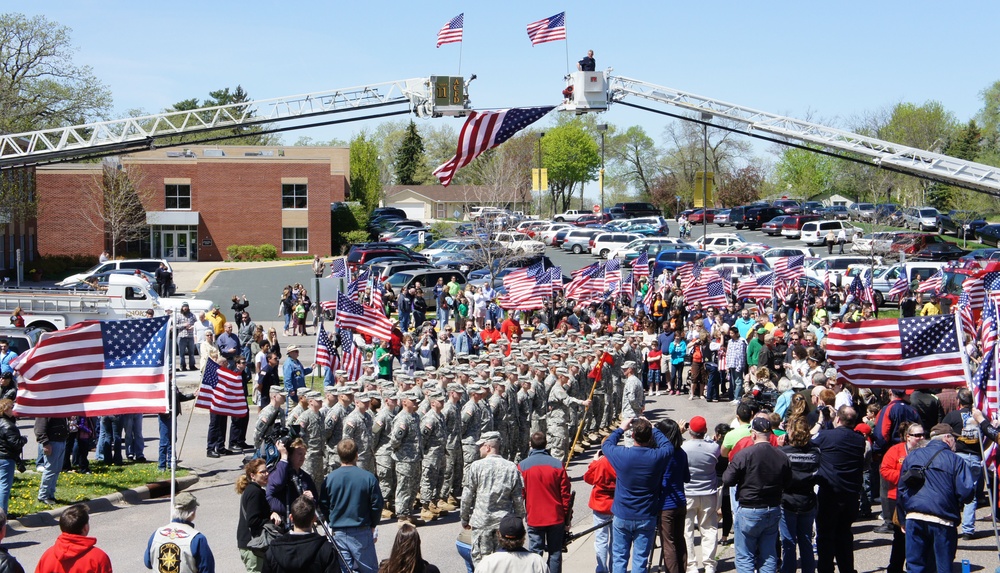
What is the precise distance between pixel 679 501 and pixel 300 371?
10.3m

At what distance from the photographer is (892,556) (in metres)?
10.2

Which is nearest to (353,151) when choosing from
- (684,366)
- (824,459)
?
(684,366)

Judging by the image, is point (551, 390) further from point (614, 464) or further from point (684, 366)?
point (684, 366)

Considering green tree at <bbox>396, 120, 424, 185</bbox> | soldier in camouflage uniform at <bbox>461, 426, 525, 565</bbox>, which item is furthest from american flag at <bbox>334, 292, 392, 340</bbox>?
green tree at <bbox>396, 120, 424, 185</bbox>

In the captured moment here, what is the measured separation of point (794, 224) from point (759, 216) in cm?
788

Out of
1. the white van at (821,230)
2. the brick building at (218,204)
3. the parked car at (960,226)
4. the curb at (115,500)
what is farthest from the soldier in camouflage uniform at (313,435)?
the parked car at (960,226)

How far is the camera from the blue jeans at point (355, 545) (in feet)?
30.9

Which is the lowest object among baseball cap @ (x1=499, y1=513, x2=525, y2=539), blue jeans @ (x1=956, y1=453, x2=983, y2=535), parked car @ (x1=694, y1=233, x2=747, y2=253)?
blue jeans @ (x1=956, y1=453, x2=983, y2=535)

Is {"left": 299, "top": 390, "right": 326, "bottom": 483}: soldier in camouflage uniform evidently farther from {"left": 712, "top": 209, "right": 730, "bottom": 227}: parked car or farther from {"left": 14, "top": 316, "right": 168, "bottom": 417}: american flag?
{"left": 712, "top": 209, "right": 730, "bottom": 227}: parked car

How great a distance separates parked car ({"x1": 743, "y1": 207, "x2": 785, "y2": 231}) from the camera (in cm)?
7231

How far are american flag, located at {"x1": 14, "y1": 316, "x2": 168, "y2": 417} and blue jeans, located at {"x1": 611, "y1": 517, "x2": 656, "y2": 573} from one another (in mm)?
5085

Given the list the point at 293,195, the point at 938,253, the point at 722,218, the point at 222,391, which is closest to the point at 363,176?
the point at 293,195

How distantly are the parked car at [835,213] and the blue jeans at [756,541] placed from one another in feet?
194

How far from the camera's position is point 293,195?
63.8m
